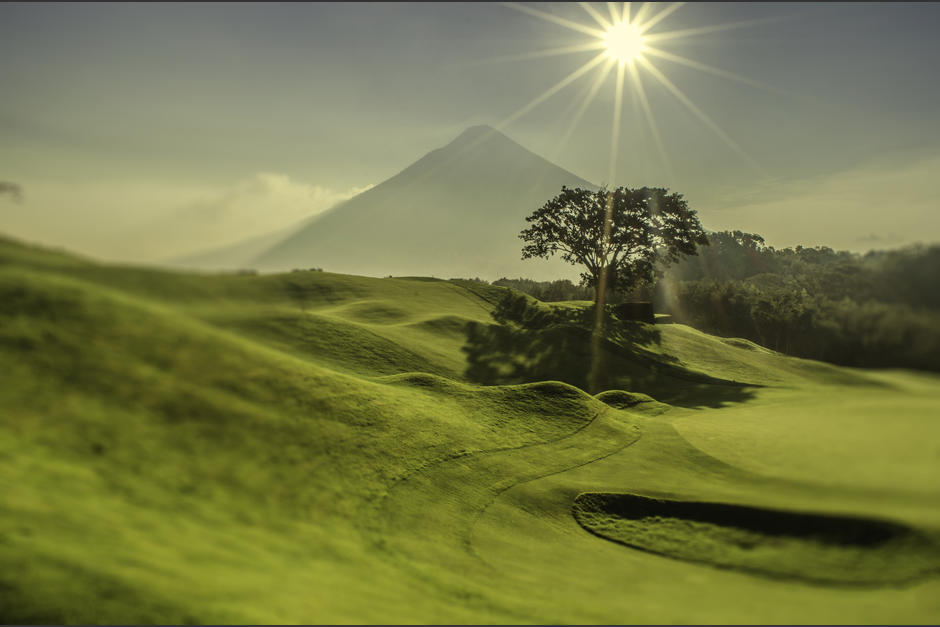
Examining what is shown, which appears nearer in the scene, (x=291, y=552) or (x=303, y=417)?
(x=291, y=552)

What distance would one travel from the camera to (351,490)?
1036 centimetres

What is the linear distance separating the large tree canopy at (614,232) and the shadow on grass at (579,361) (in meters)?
8.48

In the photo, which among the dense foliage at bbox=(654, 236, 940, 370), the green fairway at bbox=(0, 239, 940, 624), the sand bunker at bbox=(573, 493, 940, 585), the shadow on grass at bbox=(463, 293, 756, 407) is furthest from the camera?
the shadow on grass at bbox=(463, 293, 756, 407)

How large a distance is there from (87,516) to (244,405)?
2254 millimetres

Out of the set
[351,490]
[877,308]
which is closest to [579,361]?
[351,490]

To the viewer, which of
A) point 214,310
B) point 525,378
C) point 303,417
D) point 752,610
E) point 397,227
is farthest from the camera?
point 525,378

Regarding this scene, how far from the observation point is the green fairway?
5039mm

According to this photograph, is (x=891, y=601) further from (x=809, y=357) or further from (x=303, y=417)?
(x=303, y=417)

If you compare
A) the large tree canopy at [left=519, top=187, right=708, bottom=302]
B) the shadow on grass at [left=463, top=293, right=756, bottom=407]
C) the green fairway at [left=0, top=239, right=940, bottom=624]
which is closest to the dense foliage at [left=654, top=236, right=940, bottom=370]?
the green fairway at [left=0, top=239, right=940, bottom=624]

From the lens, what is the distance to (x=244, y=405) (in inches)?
274

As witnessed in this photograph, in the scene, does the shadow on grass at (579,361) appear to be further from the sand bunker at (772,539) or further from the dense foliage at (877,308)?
the dense foliage at (877,308)

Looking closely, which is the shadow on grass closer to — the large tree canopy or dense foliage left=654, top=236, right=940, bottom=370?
the large tree canopy

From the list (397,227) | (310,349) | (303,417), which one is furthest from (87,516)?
(397,227)

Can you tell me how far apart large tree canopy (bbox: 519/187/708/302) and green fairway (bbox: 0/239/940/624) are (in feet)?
112
